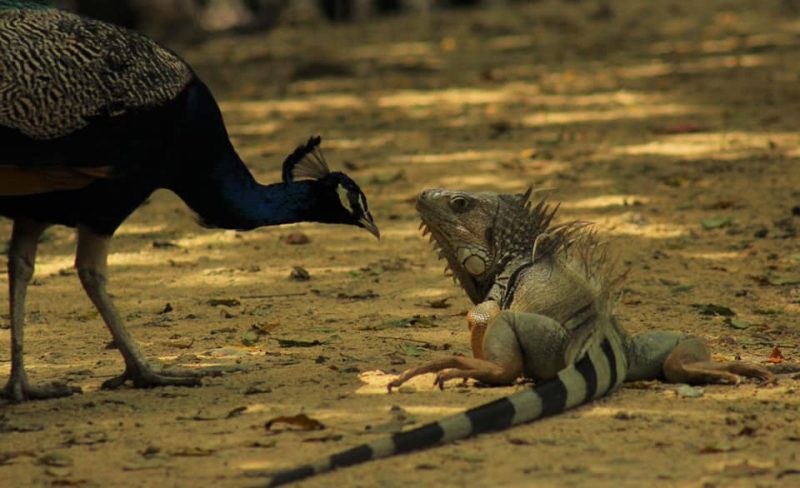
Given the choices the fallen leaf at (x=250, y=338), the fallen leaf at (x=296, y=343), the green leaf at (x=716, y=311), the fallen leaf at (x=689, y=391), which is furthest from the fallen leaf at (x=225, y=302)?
the fallen leaf at (x=689, y=391)

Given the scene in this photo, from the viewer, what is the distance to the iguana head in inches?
282

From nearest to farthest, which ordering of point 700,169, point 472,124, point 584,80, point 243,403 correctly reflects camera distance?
point 243,403 → point 700,169 → point 472,124 → point 584,80

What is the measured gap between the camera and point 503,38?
68.7ft

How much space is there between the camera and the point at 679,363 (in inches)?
265

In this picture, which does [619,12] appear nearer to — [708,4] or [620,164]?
[708,4]

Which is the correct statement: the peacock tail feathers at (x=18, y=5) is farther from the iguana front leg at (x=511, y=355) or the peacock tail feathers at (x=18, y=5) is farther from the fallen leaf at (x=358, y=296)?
the fallen leaf at (x=358, y=296)

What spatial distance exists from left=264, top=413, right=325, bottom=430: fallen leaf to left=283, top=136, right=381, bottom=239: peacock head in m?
1.45

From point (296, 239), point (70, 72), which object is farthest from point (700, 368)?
point (296, 239)

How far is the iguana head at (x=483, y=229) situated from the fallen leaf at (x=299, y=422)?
1418 millimetres

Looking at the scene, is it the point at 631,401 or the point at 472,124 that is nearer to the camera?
the point at 631,401

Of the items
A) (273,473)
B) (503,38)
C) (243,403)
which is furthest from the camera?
(503,38)

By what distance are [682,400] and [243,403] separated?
1.97m

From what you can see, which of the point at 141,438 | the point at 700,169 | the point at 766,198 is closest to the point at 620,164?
the point at 700,169

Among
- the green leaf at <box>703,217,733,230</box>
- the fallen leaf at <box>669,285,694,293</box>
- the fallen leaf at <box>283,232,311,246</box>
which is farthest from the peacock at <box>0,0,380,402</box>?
the green leaf at <box>703,217,733,230</box>
